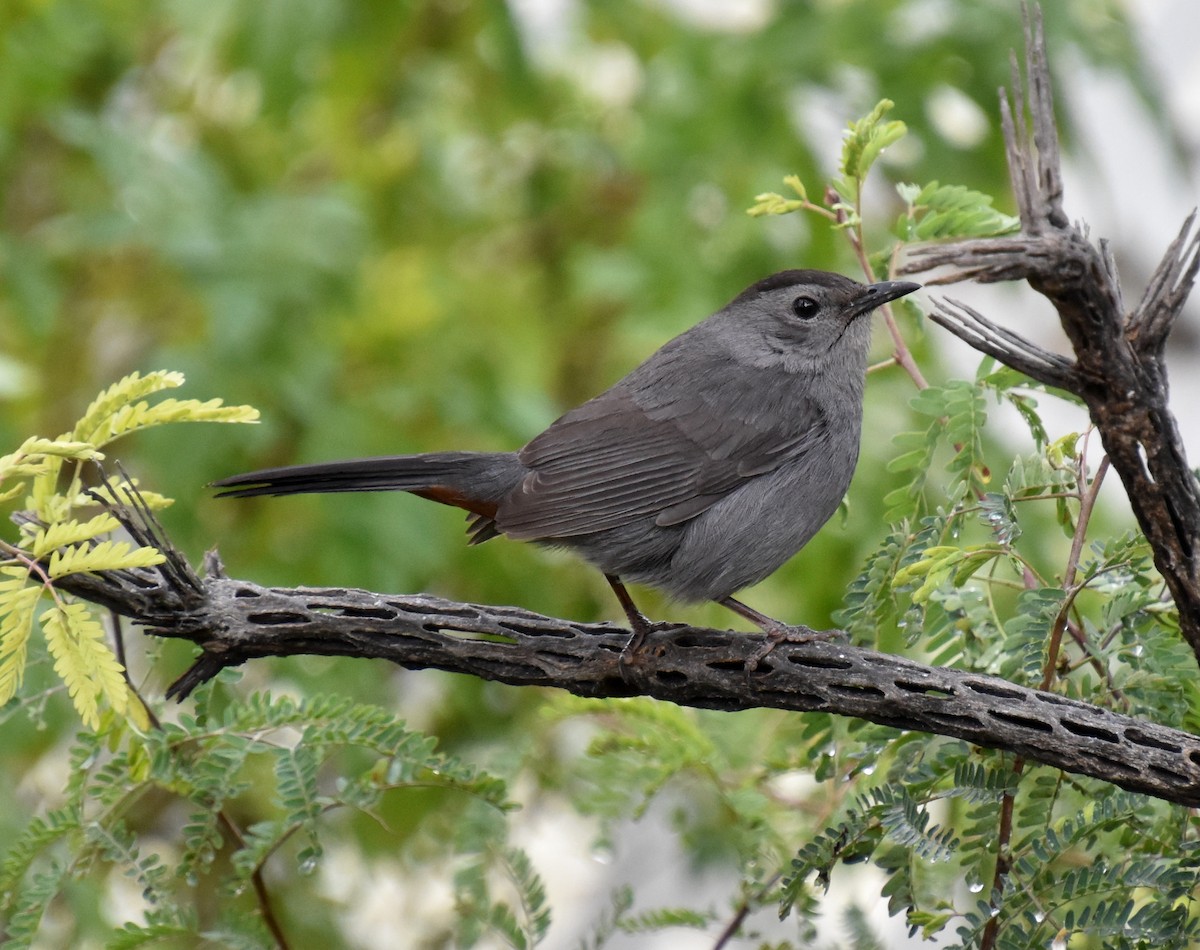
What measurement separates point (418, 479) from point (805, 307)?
1358 mm

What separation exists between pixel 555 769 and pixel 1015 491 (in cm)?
220

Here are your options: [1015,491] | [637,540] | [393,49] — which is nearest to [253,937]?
[637,540]

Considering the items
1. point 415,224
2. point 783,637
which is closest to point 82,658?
point 783,637

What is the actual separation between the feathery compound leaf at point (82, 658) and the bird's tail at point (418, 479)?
0.86 metres

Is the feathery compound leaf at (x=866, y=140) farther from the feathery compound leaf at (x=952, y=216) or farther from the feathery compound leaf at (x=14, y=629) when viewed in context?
the feathery compound leaf at (x=14, y=629)

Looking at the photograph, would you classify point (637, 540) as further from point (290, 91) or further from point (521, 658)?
point (290, 91)

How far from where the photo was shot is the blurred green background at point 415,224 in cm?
394

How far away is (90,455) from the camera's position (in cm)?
186

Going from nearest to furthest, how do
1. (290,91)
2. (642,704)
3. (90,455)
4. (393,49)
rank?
(90,455) → (642,704) → (290,91) → (393,49)

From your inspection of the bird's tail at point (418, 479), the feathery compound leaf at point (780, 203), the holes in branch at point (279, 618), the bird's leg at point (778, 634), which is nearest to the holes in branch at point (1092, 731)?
the bird's leg at point (778, 634)

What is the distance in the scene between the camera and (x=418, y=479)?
10.3 ft

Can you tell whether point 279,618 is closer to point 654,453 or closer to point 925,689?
point 925,689

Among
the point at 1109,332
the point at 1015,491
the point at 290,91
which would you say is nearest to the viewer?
the point at 1109,332

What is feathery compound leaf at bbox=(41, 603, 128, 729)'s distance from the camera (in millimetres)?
1814
